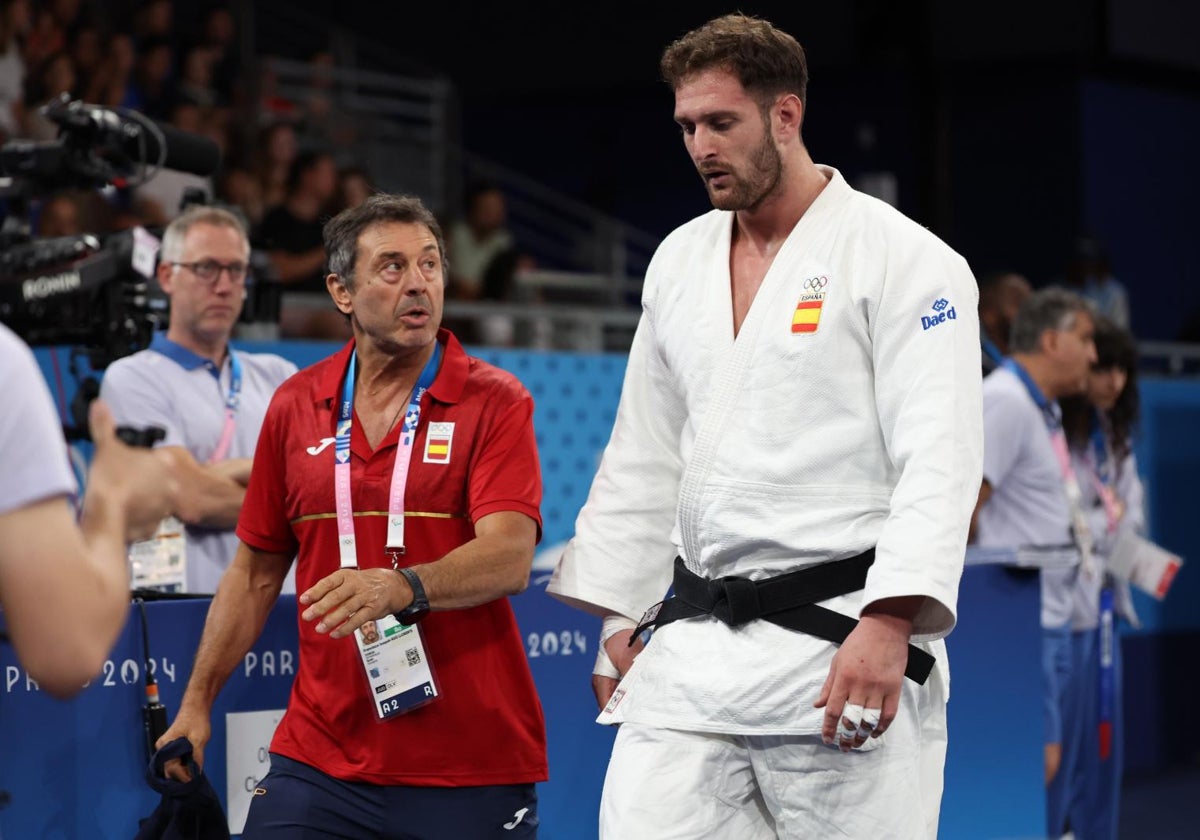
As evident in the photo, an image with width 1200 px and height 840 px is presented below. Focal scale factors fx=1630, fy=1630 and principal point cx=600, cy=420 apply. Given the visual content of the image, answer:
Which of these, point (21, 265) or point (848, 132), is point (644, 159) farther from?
point (21, 265)

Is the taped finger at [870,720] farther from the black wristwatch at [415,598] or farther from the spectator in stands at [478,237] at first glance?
the spectator in stands at [478,237]

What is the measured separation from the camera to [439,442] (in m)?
3.14

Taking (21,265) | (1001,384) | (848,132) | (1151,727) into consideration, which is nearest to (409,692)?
(21,265)

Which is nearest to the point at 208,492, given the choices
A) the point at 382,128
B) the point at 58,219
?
the point at 58,219

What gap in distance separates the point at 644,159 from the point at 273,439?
12335 millimetres

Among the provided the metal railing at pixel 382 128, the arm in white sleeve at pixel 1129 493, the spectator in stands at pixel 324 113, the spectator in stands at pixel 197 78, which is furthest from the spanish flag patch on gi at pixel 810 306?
the spectator in stands at pixel 324 113

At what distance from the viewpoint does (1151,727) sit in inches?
365

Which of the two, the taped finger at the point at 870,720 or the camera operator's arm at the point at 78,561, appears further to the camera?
the taped finger at the point at 870,720

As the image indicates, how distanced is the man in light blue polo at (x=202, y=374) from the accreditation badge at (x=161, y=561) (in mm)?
68

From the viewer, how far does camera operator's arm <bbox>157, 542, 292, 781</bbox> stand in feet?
10.4

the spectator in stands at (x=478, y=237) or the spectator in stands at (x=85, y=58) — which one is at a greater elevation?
the spectator in stands at (x=85, y=58)

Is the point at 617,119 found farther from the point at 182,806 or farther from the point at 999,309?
the point at 182,806

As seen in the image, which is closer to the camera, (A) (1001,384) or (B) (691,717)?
(B) (691,717)

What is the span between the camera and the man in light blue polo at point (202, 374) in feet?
13.6
